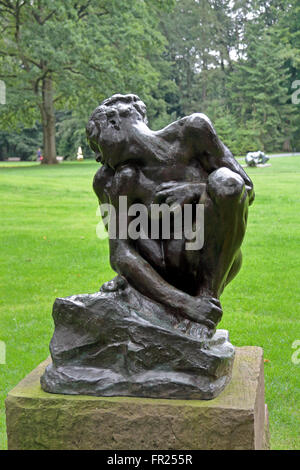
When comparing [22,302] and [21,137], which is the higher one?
[21,137]

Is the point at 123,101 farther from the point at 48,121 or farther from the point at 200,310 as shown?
the point at 48,121

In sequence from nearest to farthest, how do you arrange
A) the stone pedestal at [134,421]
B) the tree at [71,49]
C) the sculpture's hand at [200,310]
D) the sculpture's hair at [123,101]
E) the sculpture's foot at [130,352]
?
the stone pedestal at [134,421] < the sculpture's foot at [130,352] < the sculpture's hand at [200,310] < the sculpture's hair at [123,101] < the tree at [71,49]

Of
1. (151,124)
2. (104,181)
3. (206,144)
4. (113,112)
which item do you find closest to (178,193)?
(206,144)

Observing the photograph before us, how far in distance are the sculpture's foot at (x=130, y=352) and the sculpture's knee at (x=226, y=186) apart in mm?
698

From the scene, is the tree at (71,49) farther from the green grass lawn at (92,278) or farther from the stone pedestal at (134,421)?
the stone pedestal at (134,421)

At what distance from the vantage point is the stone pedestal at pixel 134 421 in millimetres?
2887

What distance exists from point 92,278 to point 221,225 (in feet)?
14.8

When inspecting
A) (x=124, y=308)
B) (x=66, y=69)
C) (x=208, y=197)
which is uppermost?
(x=66, y=69)

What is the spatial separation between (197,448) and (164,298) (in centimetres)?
78

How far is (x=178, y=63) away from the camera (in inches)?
1544

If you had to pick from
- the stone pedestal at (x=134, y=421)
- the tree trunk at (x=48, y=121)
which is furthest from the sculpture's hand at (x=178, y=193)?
the tree trunk at (x=48, y=121)

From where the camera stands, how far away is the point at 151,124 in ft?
111

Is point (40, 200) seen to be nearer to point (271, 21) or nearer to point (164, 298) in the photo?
point (164, 298)

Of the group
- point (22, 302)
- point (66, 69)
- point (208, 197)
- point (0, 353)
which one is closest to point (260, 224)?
point (22, 302)
